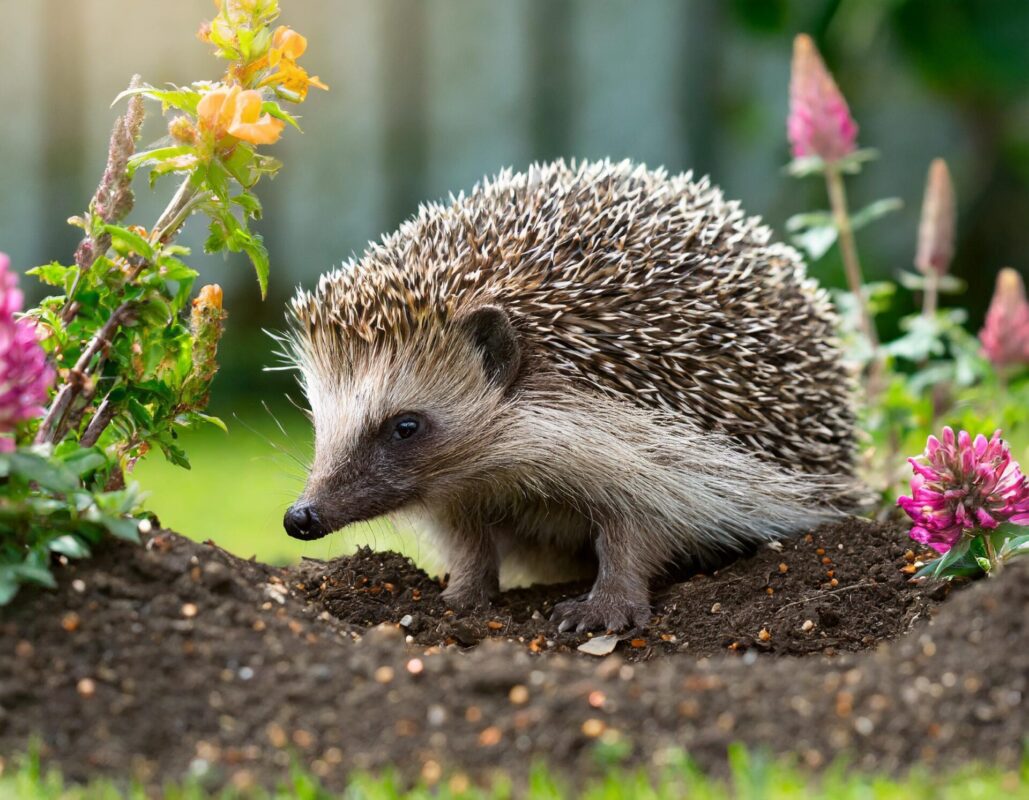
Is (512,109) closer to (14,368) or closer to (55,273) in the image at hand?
(55,273)

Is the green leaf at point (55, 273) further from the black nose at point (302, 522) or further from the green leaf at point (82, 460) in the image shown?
the black nose at point (302, 522)

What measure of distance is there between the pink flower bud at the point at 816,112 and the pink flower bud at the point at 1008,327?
796mm

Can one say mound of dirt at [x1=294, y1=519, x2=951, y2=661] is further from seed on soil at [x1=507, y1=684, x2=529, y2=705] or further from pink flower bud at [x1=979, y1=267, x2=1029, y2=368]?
pink flower bud at [x1=979, y1=267, x2=1029, y2=368]

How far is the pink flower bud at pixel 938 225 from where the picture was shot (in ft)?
16.6

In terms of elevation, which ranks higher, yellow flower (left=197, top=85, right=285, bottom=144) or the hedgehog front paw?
yellow flower (left=197, top=85, right=285, bottom=144)

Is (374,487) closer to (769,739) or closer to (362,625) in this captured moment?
Result: (362,625)

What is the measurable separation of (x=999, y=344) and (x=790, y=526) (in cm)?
138

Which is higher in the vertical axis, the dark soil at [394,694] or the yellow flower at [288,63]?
the yellow flower at [288,63]

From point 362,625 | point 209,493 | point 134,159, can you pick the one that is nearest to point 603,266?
point 362,625

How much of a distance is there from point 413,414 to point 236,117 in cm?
126

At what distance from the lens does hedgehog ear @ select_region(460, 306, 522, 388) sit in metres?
3.90

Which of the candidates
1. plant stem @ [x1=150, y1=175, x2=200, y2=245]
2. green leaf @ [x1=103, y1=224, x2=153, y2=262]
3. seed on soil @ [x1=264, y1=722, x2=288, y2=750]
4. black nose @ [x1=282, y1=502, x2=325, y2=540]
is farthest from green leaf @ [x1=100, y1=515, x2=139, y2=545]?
black nose @ [x1=282, y1=502, x2=325, y2=540]

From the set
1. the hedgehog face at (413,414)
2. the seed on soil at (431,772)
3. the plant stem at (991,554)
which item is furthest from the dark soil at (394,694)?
Result: the hedgehog face at (413,414)

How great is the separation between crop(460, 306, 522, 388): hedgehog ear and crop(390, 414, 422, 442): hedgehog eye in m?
0.26
